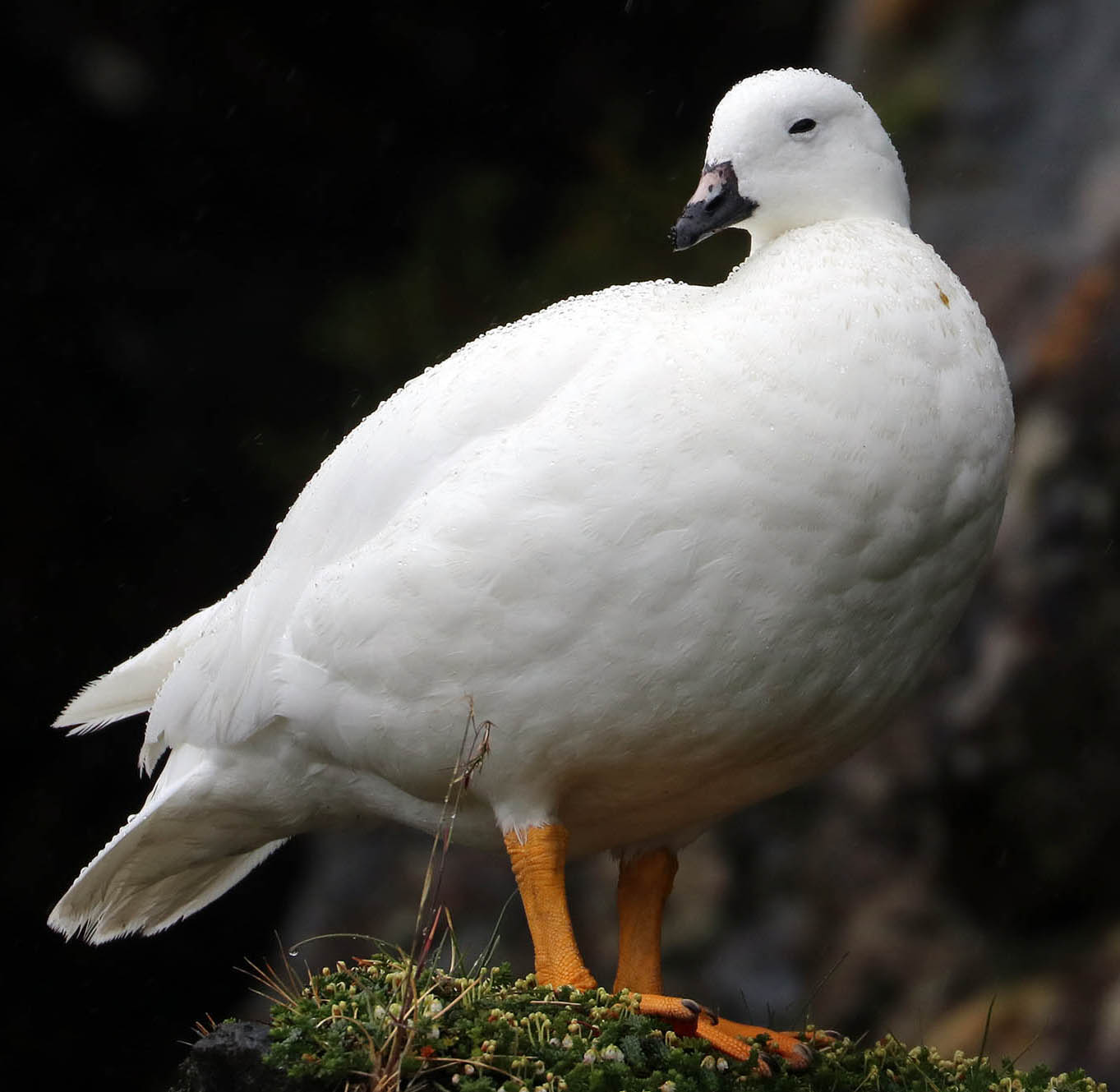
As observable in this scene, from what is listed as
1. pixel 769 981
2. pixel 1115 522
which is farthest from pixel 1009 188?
pixel 769 981

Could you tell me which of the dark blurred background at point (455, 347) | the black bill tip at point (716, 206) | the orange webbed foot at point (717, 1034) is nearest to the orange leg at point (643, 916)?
the orange webbed foot at point (717, 1034)

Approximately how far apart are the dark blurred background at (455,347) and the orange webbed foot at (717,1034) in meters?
2.49

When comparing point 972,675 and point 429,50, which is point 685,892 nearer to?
point 972,675

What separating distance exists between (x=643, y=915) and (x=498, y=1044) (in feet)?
3.08

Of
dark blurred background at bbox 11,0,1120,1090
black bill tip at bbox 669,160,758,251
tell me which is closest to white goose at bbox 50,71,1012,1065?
black bill tip at bbox 669,160,758,251

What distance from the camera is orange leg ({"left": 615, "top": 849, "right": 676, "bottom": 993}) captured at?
396cm

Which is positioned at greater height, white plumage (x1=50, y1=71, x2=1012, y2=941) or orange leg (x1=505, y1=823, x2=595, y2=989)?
white plumage (x1=50, y1=71, x2=1012, y2=941)

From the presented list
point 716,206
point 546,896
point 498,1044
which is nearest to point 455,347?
point 716,206

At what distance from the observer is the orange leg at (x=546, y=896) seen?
11.5ft

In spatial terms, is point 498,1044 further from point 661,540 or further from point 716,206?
point 716,206

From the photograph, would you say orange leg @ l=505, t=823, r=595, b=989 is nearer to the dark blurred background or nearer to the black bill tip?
the black bill tip

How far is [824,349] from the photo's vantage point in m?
3.20

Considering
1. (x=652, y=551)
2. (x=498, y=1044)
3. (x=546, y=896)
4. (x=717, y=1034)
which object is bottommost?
(x=717, y=1034)

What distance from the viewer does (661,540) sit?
10.4ft
